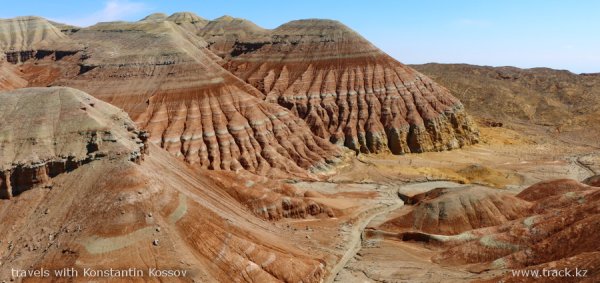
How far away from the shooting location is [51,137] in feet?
136

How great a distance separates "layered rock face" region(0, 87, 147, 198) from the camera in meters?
39.4

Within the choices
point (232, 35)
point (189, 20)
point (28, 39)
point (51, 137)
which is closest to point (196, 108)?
A: point (51, 137)

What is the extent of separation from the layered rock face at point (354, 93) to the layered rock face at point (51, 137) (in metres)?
52.1

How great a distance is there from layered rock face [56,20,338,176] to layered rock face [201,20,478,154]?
32.0 ft

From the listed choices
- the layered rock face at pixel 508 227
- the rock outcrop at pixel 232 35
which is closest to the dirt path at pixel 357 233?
the layered rock face at pixel 508 227

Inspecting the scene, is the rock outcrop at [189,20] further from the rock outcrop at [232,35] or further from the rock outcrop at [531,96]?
the rock outcrop at [531,96]

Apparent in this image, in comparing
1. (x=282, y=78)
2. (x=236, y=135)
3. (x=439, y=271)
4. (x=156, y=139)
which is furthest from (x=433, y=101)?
(x=439, y=271)

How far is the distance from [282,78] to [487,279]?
236 feet

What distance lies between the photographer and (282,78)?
102500 millimetres

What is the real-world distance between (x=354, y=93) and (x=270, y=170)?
3193 centimetres

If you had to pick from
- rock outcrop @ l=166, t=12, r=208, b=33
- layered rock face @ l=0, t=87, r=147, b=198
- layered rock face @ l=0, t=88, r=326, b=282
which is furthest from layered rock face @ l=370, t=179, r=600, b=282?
rock outcrop @ l=166, t=12, r=208, b=33

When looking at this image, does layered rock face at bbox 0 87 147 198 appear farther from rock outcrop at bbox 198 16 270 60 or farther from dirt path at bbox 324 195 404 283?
rock outcrop at bbox 198 16 270 60

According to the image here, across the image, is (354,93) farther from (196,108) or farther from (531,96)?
(531,96)

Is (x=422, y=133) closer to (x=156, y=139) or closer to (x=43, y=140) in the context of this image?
(x=156, y=139)
